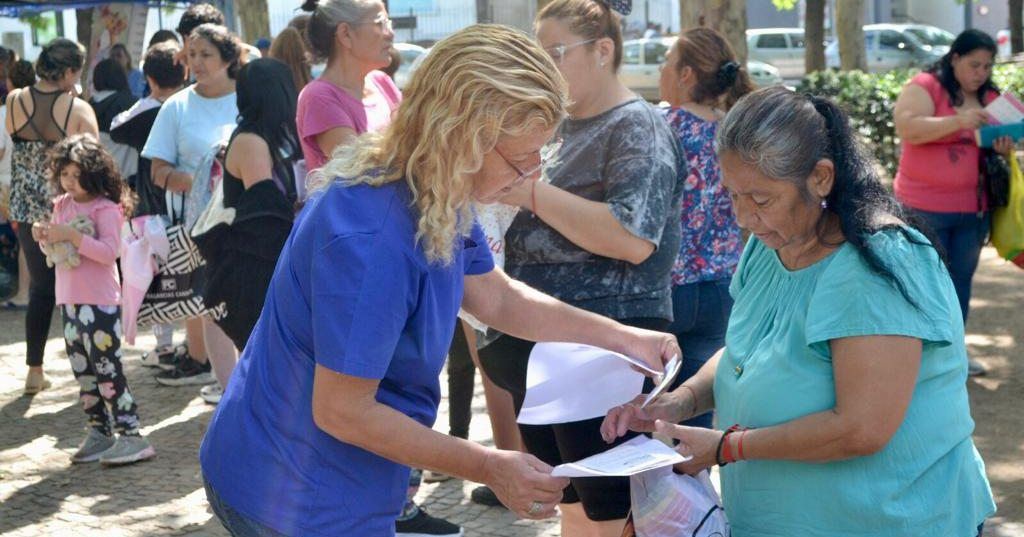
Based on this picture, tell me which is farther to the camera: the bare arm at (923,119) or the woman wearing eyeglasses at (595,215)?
the bare arm at (923,119)

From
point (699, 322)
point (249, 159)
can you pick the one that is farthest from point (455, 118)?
point (249, 159)

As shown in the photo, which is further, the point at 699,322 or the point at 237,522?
the point at 699,322

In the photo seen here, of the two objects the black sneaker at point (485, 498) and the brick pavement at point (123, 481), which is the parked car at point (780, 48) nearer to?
the brick pavement at point (123, 481)

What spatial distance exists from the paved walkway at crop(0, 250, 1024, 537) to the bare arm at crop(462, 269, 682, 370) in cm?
212

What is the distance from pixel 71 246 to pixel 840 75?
9.99 m

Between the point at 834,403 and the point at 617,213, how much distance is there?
1.19m

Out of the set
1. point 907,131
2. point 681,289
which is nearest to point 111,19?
point 907,131

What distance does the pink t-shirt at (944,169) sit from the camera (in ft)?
21.6

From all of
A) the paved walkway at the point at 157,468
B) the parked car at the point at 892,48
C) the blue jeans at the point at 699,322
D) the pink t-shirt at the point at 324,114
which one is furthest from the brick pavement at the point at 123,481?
the parked car at the point at 892,48

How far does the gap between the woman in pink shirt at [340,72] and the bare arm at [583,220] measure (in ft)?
5.02

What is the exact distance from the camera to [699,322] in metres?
4.18

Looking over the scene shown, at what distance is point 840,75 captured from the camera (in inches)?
553

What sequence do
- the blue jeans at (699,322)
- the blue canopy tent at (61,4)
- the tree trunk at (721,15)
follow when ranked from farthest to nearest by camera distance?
the blue canopy tent at (61,4) < the tree trunk at (721,15) < the blue jeans at (699,322)

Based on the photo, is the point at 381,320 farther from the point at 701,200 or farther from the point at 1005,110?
the point at 1005,110
